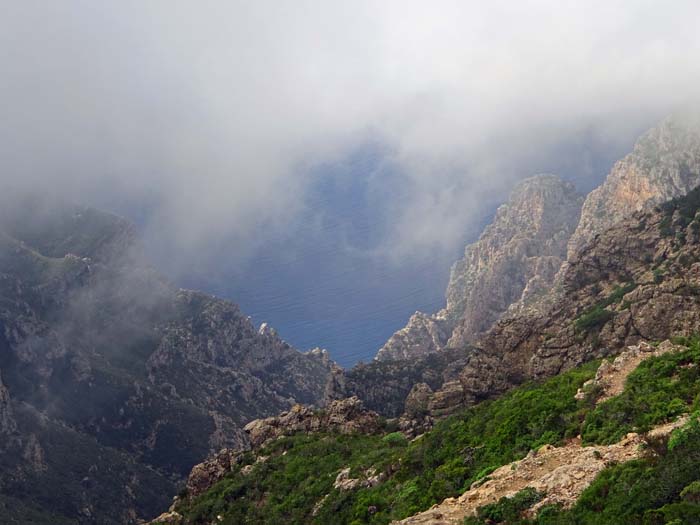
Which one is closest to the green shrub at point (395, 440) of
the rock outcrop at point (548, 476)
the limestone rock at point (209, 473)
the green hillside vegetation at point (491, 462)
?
the green hillside vegetation at point (491, 462)

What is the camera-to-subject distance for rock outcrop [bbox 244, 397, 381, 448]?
84.3 metres

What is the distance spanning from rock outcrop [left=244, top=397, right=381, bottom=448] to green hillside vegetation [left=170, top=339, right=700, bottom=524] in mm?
10847

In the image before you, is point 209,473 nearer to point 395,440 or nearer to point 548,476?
point 395,440

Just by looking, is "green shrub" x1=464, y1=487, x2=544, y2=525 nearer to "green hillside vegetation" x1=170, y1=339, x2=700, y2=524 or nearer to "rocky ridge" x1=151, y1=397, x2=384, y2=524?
"green hillside vegetation" x1=170, y1=339, x2=700, y2=524

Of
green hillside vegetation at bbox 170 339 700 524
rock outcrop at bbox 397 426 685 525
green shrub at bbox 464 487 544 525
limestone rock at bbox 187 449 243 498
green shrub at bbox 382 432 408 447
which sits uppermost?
limestone rock at bbox 187 449 243 498

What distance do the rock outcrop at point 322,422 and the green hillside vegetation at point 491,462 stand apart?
10.8 metres

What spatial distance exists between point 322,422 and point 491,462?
145 feet

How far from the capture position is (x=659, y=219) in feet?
337

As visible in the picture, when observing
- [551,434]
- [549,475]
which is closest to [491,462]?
[551,434]

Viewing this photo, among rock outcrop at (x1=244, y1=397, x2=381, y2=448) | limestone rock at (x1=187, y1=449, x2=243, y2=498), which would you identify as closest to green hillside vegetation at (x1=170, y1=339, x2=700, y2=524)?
rock outcrop at (x1=244, y1=397, x2=381, y2=448)

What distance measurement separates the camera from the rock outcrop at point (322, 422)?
8433cm

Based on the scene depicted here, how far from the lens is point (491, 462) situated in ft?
149

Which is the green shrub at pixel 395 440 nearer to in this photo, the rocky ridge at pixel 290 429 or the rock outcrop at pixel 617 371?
the rocky ridge at pixel 290 429

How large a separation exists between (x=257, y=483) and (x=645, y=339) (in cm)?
3728
